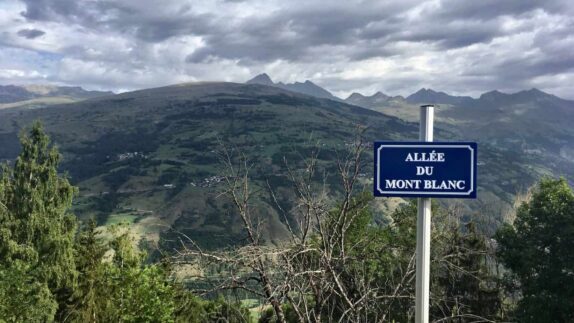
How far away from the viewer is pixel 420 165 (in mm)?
4215

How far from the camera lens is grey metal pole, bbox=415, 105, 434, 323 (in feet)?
14.2

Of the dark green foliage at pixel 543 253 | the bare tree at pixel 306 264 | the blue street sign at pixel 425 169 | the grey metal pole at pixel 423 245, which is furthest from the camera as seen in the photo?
the dark green foliage at pixel 543 253

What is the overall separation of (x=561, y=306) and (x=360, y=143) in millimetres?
28118

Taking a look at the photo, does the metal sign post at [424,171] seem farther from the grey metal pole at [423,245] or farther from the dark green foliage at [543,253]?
the dark green foliage at [543,253]

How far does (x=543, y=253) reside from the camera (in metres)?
30.3

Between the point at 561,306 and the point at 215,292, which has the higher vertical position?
the point at 215,292

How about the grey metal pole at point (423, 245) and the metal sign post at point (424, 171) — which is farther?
the grey metal pole at point (423, 245)

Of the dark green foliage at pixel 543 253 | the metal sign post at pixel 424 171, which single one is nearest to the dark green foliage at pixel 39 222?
the metal sign post at pixel 424 171

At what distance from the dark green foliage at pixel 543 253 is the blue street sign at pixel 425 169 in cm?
2887

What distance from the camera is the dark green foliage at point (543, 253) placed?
2827 cm

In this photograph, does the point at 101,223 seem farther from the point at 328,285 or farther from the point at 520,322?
the point at 328,285

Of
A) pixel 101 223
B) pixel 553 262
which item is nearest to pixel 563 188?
pixel 553 262

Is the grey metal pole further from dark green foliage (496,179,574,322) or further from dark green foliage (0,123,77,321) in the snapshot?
dark green foliage (496,179,574,322)

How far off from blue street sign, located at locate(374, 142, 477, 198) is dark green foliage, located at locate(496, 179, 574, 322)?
28.9 m
